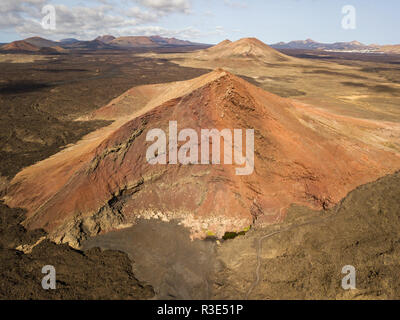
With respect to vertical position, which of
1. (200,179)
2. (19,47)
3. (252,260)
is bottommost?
(252,260)

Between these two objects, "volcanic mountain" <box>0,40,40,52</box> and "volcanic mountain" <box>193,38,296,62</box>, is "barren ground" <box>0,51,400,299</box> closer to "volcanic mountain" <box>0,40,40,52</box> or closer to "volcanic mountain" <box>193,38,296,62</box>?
"volcanic mountain" <box>193,38,296,62</box>

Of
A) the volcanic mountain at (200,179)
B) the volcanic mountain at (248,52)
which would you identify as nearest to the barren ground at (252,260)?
the volcanic mountain at (200,179)

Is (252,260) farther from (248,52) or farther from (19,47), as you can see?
(19,47)

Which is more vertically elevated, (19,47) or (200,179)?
(19,47)

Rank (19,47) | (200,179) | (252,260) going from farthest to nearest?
(19,47)
(200,179)
(252,260)

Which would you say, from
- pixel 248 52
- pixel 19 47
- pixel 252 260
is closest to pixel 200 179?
pixel 252 260

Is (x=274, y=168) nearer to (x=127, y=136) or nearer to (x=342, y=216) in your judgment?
(x=342, y=216)

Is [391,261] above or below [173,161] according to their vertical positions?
below

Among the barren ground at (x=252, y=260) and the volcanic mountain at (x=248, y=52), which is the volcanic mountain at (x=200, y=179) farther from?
the volcanic mountain at (x=248, y=52)

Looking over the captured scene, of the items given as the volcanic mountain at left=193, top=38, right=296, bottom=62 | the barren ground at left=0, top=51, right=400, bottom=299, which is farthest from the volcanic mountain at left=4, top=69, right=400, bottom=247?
the volcanic mountain at left=193, top=38, right=296, bottom=62
